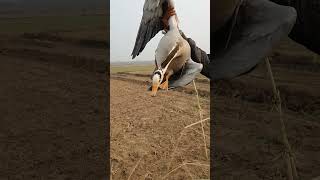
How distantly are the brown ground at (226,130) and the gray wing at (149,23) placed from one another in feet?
5.12

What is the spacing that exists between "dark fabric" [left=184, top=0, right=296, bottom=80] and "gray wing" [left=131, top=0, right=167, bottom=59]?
0.24 feet

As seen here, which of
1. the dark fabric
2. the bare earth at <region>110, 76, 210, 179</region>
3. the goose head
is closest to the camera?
the goose head

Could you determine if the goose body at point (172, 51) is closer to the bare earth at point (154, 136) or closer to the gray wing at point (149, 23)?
the gray wing at point (149, 23)

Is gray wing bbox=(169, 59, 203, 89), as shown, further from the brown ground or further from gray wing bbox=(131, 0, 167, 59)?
the brown ground

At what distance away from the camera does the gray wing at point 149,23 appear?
1.55 feet

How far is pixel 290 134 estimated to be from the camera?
156 inches

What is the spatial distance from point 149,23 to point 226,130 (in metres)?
3.56

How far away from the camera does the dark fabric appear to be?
586 mm

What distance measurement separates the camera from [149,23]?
1.74 feet
